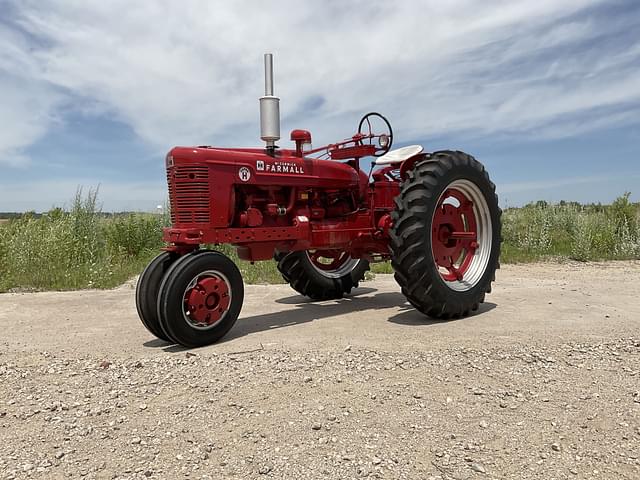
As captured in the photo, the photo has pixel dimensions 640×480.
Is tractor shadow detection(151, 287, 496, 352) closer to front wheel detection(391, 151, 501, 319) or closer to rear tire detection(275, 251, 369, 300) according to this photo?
rear tire detection(275, 251, 369, 300)

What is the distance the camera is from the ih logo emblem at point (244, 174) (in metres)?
5.08

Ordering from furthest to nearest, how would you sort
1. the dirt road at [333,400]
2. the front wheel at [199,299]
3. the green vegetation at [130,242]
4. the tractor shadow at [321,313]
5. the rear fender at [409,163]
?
the green vegetation at [130,242] < the rear fender at [409,163] < the tractor shadow at [321,313] < the front wheel at [199,299] < the dirt road at [333,400]

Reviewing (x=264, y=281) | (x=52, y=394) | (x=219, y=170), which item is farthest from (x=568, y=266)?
(x=52, y=394)

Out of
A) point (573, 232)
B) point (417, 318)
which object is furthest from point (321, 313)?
point (573, 232)

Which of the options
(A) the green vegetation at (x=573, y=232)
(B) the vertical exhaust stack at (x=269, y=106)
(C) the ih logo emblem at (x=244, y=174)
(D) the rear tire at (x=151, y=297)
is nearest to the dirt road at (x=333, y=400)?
(D) the rear tire at (x=151, y=297)

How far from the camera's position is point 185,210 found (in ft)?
15.9

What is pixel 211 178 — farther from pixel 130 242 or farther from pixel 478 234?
pixel 130 242

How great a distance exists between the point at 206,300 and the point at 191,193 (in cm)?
99

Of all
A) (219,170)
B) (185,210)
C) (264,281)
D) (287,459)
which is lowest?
(287,459)

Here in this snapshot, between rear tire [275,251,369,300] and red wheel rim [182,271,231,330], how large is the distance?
208 centimetres

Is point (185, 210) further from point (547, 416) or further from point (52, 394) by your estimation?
point (547, 416)

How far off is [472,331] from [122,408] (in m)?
2.97

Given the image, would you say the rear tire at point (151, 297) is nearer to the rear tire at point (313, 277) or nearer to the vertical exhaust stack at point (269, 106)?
the vertical exhaust stack at point (269, 106)

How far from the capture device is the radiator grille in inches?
189
